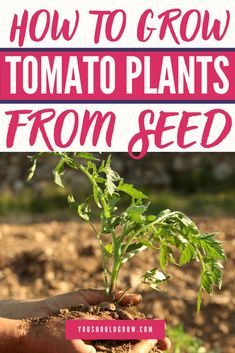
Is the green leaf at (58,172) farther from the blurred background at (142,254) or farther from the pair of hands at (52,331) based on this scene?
the blurred background at (142,254)

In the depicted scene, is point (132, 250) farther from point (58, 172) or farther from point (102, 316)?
point (58, 172)

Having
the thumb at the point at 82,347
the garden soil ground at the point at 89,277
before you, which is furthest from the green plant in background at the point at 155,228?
the garden soil ground at the point at 89,277

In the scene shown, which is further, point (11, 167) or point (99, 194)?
point (11, 167)

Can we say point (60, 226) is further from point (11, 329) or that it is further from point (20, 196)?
point (11, 329)

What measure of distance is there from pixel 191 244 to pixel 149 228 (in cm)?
14

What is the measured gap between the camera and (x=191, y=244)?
99.8 inches

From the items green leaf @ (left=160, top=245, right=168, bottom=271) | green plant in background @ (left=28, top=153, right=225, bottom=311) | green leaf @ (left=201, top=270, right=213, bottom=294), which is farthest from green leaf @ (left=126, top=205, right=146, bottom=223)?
green leaf @ (left=201, top=270, right=213, bottom=294)

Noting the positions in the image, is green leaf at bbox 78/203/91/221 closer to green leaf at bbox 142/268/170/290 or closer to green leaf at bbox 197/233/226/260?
green leaf at bbox 142/268/170/290

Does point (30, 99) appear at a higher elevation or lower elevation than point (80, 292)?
higher

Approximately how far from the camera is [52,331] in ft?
8.01

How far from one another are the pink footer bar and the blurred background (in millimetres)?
1529

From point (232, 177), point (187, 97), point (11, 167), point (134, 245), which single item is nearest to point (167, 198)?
point (232, 177)

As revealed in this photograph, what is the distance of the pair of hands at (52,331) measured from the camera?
2.42 metres

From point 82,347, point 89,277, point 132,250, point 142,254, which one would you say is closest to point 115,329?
point 82,347
